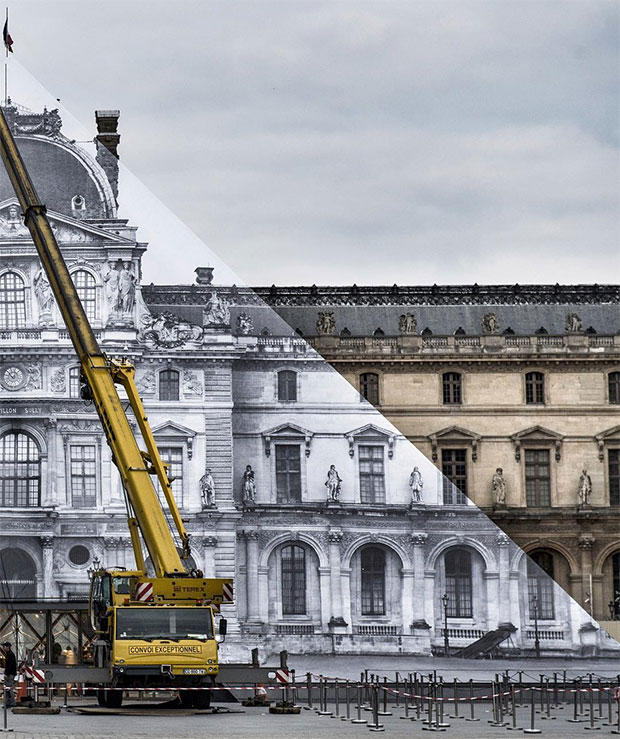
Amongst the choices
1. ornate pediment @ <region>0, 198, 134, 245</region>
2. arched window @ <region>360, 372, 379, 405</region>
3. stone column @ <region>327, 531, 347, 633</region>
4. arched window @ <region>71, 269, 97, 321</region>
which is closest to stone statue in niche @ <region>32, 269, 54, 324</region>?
arched window @ <region>71, 269, 97, 321</region>

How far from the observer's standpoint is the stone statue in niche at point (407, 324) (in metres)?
49.7

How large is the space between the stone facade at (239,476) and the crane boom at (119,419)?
5803 mm

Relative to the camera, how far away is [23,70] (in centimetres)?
3466

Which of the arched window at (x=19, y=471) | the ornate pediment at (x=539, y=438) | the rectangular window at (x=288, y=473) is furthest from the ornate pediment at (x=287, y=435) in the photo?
the ornate pediment at (x=539, y=438)

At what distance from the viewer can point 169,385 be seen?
37781 mm

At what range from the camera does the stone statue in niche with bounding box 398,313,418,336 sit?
49.7m

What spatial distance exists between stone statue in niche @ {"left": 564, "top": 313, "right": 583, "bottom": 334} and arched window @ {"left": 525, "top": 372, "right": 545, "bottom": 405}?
1834 mm

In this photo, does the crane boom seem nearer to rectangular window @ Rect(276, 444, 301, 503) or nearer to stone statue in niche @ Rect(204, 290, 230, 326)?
stone statue in niche @ Rect(204, 290, 230, 326)

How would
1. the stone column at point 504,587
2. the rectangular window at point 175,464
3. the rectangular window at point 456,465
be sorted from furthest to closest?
the rectangular window at point 456,465, the rectangular window at point 175,464, the stone column at point 504,587

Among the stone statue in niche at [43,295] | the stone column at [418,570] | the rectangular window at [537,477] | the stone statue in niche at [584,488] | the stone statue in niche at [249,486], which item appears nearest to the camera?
the stone column at [418,570]

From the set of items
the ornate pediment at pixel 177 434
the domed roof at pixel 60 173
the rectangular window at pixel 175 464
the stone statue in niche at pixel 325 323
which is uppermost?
the domed roof at pixel 60 173

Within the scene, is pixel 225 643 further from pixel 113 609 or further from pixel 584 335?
pixel 584 335

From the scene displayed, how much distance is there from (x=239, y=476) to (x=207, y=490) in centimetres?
66

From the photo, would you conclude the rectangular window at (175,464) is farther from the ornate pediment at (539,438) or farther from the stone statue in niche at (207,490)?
the ornate pediment at (539,438)
